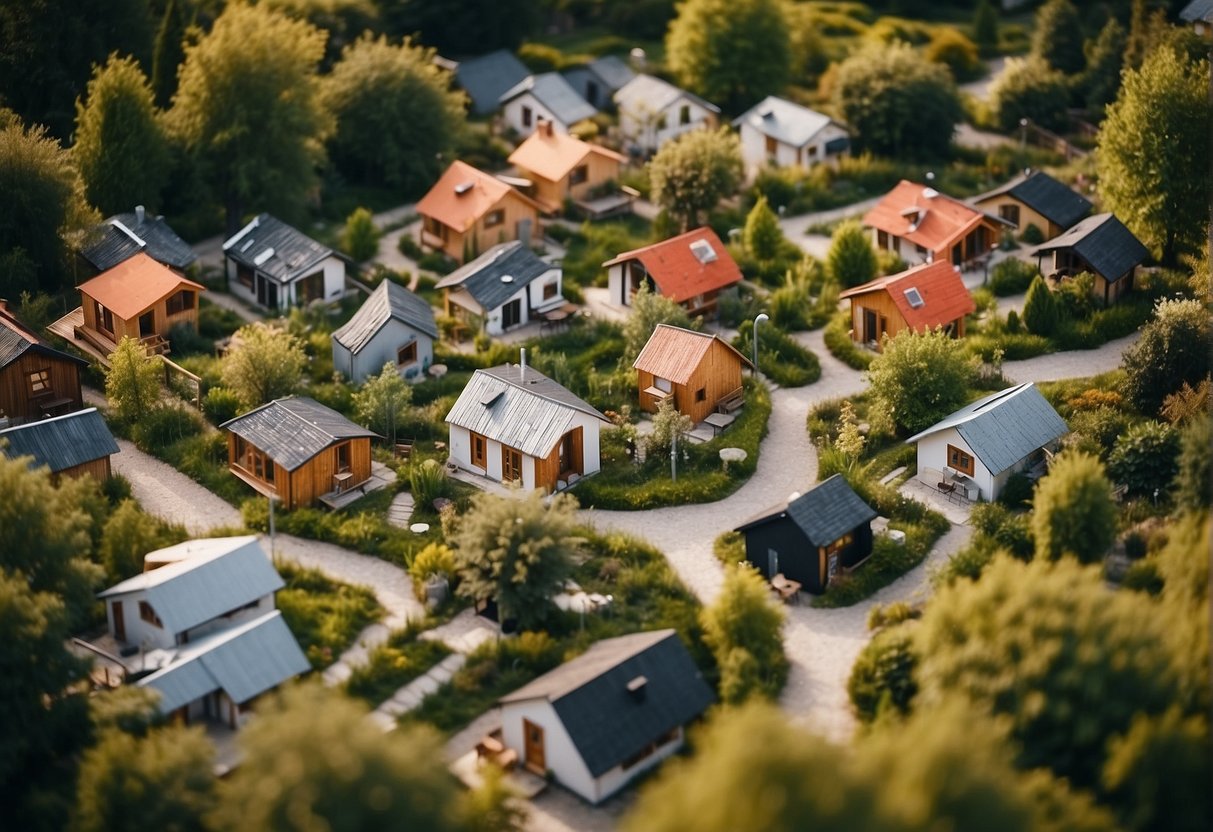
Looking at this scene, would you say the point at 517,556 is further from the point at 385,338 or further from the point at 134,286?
the point at 134,286

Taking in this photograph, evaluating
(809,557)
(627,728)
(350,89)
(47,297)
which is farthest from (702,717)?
(350,89)

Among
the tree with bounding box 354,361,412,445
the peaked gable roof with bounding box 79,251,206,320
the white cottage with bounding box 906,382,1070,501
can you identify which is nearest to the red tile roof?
the white cottage with bounding box 906,382,1070,501

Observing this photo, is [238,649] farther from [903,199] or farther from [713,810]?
[903,199]

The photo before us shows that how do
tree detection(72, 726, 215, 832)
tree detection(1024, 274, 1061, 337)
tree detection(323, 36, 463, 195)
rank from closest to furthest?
tree detection(72, 726, 215, 832)
tree detection(1024, 274, 1061, 337)
tree detection(323, 36, 463, 195)

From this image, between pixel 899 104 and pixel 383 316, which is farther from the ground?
pixel 383 316

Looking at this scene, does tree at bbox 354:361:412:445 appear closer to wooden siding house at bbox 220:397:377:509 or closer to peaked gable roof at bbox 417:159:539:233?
wooden siding house at bbox 220:397:377:509

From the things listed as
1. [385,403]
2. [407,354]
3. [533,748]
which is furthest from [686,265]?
[533,748]

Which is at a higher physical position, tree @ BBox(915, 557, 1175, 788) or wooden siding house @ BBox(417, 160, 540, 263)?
tree @ BBox(915, 557, 1175, 788)
